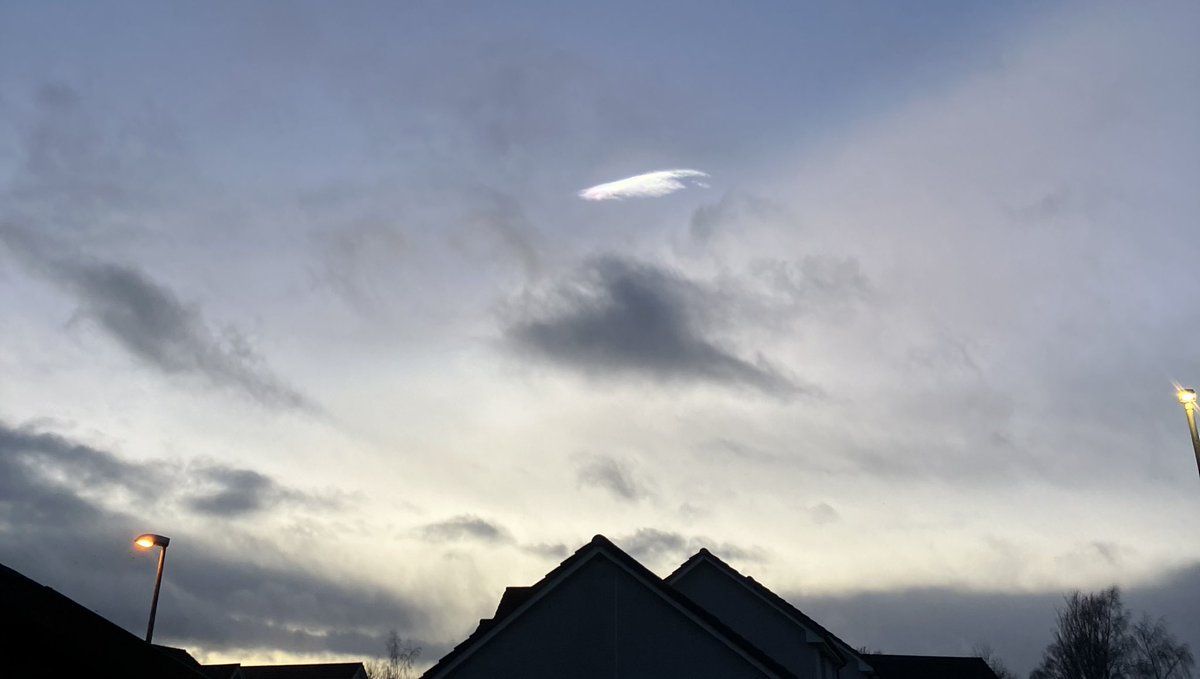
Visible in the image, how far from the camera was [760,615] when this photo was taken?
1304 inches

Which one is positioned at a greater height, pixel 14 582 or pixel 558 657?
pixel 14 582

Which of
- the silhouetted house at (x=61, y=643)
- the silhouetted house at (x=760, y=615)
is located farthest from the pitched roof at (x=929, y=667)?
the silhouetted house at (x=61, y=643)

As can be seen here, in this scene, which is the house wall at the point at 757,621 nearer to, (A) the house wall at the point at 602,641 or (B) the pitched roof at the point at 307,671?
(A) the house wall at the point at 602,641

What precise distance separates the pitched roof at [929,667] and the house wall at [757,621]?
3423 centimetres

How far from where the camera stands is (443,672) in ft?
74.2

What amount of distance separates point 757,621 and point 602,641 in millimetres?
12444

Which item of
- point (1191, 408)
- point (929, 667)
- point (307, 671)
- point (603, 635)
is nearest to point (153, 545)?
point (603, 635)

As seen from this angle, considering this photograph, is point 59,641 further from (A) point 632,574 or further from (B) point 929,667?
(B) point 929,667

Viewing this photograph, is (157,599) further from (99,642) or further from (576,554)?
(576,554)

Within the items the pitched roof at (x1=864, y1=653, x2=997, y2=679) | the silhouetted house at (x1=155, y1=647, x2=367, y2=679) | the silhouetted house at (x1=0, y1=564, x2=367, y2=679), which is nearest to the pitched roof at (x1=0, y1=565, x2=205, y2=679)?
the silhouetted house at (x1=0, y1=564, x2=367, y2=679)

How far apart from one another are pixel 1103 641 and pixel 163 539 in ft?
304

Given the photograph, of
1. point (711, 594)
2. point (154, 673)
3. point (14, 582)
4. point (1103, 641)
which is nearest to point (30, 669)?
point (14, 582)

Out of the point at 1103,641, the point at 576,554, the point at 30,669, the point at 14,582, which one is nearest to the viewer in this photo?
the point at 30,669

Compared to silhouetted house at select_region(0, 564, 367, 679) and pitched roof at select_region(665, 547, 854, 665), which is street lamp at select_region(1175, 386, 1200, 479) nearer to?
pitched roof at select_region(665, 547, 854, 665)
